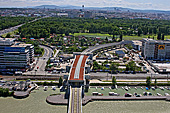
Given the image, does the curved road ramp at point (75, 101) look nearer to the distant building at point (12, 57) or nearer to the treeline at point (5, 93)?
the treeline at point (5, 93)

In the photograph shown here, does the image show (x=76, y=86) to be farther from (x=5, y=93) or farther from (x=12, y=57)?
(x=12, y=57)

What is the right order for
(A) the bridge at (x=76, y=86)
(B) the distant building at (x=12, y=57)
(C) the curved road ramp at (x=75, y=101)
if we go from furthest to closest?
1. (B) the distant building at (x=12, y=57)
2. (A) the bridge at (x=76, y=86)
3. (C) the curved road ramp at (x=75, y=101)

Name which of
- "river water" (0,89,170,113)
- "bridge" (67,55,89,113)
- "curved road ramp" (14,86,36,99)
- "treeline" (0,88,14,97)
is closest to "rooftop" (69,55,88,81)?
"bridge" (67,55,89,113)

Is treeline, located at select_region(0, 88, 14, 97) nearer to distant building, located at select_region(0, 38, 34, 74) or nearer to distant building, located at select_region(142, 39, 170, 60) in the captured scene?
distant building, located at select_region(0, 38, 34, 74)

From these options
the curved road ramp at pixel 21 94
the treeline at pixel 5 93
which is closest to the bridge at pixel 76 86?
the curved road ramp at pixel 21 94

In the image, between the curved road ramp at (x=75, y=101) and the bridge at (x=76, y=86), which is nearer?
the curved road ramp at (x=75, y=101)

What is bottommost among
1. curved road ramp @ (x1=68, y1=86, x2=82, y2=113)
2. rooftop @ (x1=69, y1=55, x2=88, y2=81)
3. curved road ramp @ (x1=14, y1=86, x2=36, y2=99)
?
curved road ramp @ (x1=14, y1=86, x2=36, y2=99)

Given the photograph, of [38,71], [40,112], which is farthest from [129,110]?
[38,71]

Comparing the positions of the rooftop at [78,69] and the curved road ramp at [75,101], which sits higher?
the rooftop at [78,69]
